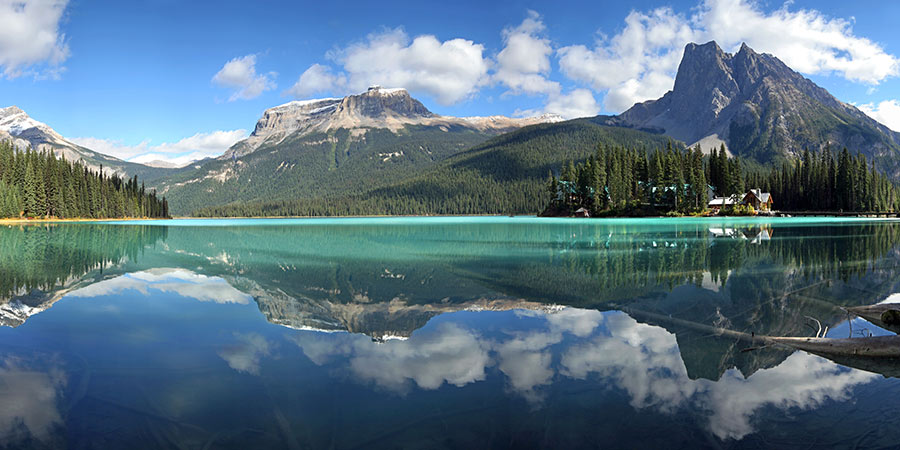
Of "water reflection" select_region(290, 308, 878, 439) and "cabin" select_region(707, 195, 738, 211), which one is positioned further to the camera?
"cabin" select_region(707, 195, 738, 211)

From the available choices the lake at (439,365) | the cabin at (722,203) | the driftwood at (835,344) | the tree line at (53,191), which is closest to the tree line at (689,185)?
the cabin at (722,203)

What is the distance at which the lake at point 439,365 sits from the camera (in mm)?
5965

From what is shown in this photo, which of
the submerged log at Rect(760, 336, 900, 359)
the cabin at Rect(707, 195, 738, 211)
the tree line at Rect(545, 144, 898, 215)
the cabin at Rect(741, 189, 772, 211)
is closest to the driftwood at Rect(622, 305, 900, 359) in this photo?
the submerged log at Rect(760, 336, 900, 359)

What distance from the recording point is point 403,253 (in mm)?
30031

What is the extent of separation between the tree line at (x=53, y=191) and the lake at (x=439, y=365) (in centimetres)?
10545

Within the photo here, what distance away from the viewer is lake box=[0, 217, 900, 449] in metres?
5.96

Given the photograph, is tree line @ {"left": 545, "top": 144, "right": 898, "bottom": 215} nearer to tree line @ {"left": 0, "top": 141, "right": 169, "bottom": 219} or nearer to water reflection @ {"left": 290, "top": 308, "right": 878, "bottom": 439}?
water reflection @ {"left": 290, "top": 308, "right": 878, "bottom": 439}

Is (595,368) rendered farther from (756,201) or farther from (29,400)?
(756,201)

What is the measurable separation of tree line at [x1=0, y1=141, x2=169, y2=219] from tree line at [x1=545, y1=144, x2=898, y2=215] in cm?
10606

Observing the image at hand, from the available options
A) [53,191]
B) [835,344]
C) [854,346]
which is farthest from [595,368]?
[53,191]

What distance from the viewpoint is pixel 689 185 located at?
99.2 m

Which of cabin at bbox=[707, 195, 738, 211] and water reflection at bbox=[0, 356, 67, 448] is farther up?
cabin at bbox=[707, 195, 738, 211]

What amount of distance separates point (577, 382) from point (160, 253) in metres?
31.5

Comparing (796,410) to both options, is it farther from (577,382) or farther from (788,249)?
(788,249)
